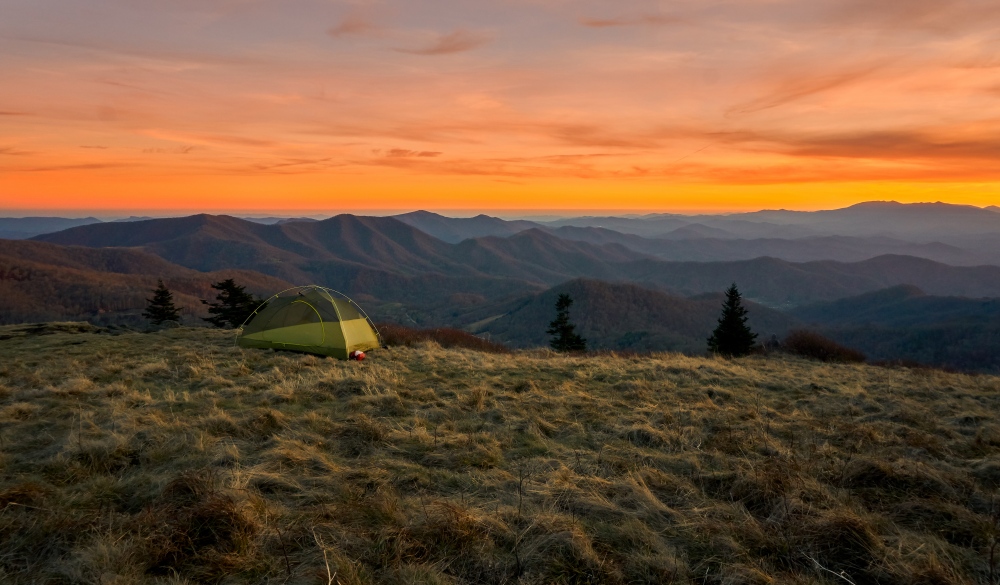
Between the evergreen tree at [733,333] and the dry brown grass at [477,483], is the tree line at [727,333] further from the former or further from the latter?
the dry brown grass at [477,483]

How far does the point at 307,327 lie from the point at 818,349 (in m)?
24.1

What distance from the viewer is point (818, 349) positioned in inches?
894

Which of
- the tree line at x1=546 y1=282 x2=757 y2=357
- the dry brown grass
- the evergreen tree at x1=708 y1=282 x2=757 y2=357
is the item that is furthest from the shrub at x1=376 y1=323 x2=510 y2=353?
the evergreen tree at x1=708 y1=282 x2=757 y2=357

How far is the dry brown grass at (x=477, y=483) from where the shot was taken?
3900 millimetres

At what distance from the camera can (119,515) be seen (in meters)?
4.50

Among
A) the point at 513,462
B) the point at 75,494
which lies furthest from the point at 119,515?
the point at 513,462

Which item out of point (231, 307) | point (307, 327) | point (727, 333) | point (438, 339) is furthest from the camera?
point (231, 307)

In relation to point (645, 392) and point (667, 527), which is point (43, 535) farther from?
point (645, 392)

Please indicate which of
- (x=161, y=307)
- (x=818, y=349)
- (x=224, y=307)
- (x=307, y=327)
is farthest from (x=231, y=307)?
(x=818, y=349)

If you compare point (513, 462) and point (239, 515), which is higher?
point (239, 515)

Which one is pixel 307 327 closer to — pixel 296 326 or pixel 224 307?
pixel 296 326

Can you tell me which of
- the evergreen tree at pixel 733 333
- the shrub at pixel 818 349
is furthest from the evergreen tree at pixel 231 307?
the shrub at pixel 818 349

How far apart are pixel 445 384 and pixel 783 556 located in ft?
26.7

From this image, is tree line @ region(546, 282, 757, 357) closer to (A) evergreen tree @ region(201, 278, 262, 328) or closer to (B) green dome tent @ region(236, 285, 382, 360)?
(B) green dome tent @ region(236, 285, 382, 360)
